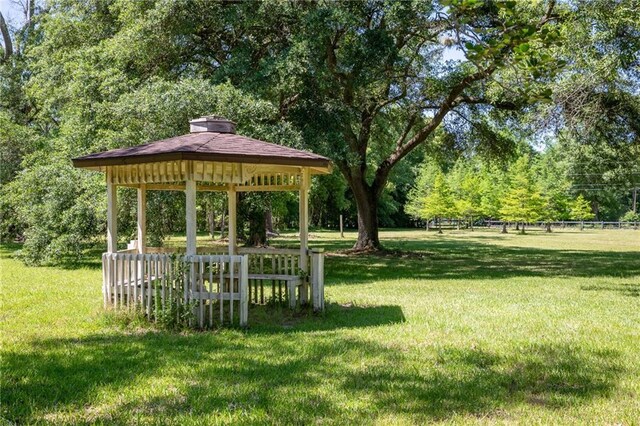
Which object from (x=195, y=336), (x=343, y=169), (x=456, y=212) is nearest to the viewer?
(x=195, y=336)

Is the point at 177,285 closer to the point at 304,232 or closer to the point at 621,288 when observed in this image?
the point at 304,232

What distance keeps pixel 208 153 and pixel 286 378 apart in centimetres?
335

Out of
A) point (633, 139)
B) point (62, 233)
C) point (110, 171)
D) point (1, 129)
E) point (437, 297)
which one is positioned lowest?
point (437, 297)

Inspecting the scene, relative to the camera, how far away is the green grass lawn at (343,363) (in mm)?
4363

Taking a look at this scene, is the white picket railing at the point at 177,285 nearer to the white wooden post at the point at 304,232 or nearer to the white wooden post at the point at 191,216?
the white wooden post at the point at 191,216

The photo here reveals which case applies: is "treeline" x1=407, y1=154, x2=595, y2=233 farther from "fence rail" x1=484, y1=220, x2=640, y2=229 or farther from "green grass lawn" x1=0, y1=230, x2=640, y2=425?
"green grass lawn" x1=0, y1=230, x2=640, y2=425

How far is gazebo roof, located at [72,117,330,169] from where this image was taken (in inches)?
291

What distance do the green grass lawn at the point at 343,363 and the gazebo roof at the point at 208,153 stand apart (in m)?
2.24

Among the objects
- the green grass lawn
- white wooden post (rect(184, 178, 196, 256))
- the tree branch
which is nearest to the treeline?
the tree branch

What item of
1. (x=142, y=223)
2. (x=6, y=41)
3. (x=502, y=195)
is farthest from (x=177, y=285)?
(x=502, y=195)

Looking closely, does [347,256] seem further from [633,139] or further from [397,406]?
[397,406]

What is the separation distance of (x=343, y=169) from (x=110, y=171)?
1331 cm

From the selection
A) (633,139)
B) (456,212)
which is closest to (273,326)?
(633,139)

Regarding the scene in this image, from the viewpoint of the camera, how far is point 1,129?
846 inches
